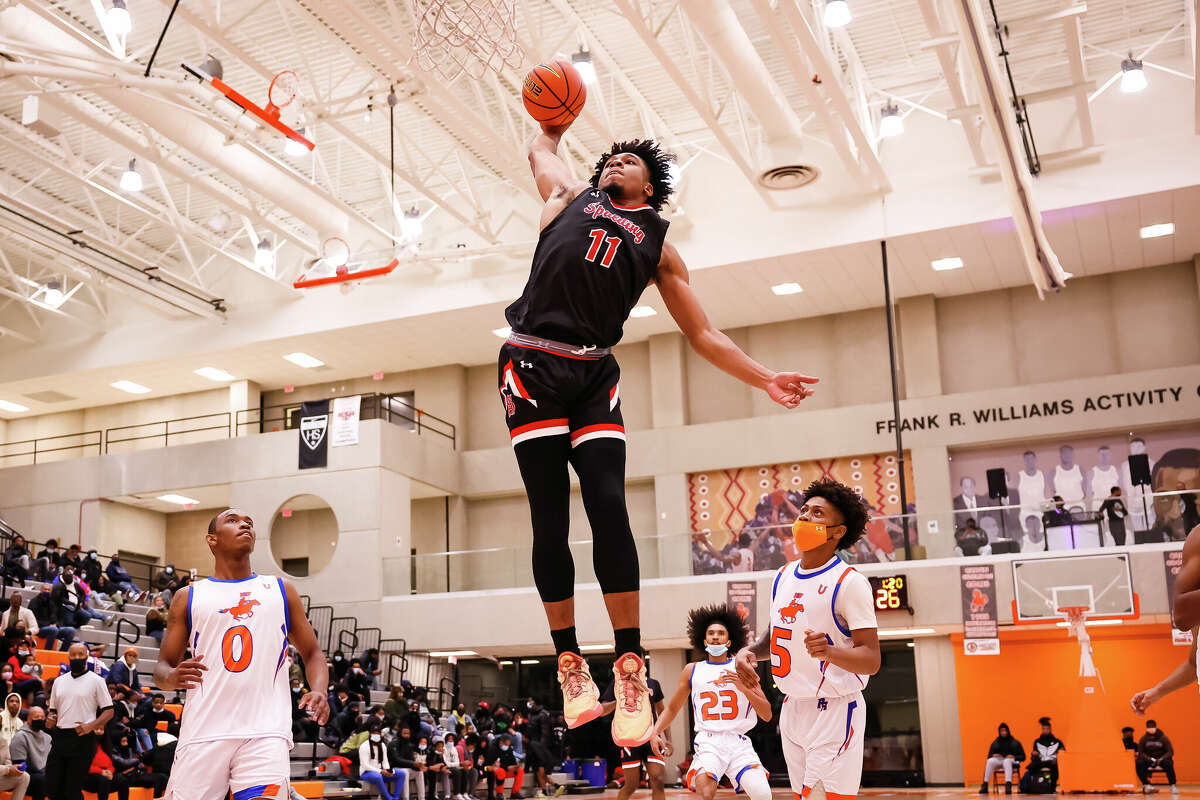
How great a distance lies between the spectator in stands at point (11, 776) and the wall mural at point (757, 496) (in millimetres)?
13091

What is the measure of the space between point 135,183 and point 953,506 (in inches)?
657

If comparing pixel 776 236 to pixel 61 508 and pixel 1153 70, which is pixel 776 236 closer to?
pixel 1153 70

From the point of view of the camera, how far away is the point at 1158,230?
2247cm

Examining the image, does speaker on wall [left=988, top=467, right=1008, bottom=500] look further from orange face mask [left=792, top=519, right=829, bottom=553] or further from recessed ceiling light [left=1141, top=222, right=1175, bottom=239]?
orange face mask [left=792, top=519, right=829, bottom=553]

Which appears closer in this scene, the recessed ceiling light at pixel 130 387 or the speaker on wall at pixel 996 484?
the speaker on wall at pixel 996 484

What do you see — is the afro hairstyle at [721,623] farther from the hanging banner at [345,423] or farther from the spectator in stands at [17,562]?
the hanging banner at [345,423]

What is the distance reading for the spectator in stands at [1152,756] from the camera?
19.8 m

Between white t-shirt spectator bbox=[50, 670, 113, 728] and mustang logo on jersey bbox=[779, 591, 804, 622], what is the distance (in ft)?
28.6

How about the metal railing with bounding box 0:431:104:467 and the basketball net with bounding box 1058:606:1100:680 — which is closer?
the basketball net with bounding box 1058:606:1100:680

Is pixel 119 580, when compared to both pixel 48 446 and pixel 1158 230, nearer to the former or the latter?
pixel 48 446

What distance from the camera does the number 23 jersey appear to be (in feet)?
18.3

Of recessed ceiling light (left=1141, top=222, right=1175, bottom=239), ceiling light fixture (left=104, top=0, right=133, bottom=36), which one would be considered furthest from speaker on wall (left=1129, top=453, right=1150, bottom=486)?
ceiling light fixture (left=104, top=0, right=133, bottom=36)

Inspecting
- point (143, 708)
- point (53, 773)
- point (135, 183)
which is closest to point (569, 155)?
point (135, 183)

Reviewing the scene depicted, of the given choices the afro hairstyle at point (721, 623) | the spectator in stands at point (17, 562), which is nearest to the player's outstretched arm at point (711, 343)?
the afro hairstyle at point (721, 623)
